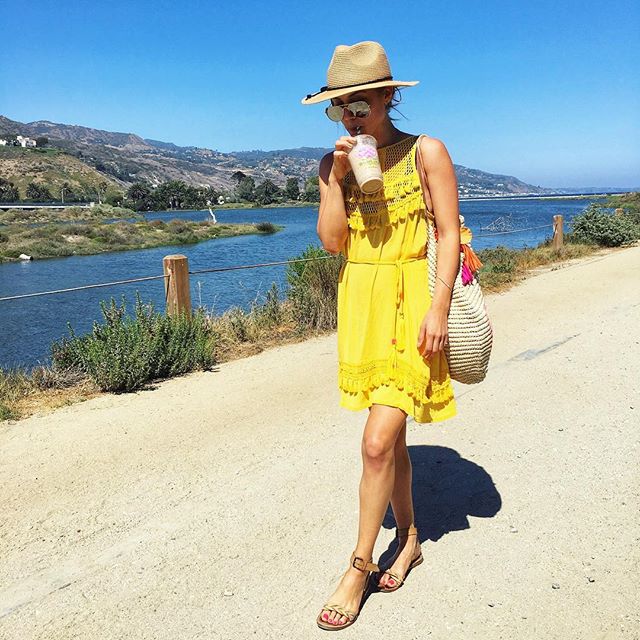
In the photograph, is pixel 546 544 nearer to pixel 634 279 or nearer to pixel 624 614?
pixel 624 614

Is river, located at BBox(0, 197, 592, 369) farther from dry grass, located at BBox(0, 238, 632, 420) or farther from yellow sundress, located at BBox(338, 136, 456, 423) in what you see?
yellow sundress, located at BBox(338, 136, 456, 423)

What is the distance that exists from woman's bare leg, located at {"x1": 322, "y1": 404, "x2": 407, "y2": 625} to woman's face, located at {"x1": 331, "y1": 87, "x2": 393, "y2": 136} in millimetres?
1071

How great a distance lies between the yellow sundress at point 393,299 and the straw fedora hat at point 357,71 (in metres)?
0.26

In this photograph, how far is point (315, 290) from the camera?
29.1 ft

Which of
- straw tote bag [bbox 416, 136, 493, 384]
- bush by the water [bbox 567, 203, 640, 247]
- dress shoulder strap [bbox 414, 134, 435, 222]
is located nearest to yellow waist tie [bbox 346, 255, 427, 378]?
straw tote bag [bbox 416, 136, 493, 384]

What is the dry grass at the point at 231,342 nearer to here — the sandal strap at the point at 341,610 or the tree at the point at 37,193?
the sandal strap at the point at 341,610

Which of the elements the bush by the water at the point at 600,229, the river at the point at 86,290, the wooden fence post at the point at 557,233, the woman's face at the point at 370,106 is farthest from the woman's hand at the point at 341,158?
the bush by the water at the point at 600,229

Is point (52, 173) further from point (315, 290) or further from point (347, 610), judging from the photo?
point (347, 610)

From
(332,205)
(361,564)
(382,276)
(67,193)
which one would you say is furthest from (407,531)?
(67,193)

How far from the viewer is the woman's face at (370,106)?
7.77 feet

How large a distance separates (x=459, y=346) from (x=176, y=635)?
1554mm

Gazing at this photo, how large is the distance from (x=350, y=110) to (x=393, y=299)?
728mm

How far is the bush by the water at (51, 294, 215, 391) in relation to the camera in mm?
5793

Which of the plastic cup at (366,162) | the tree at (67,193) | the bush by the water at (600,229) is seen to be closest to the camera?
the plastic cup at (366,162)
